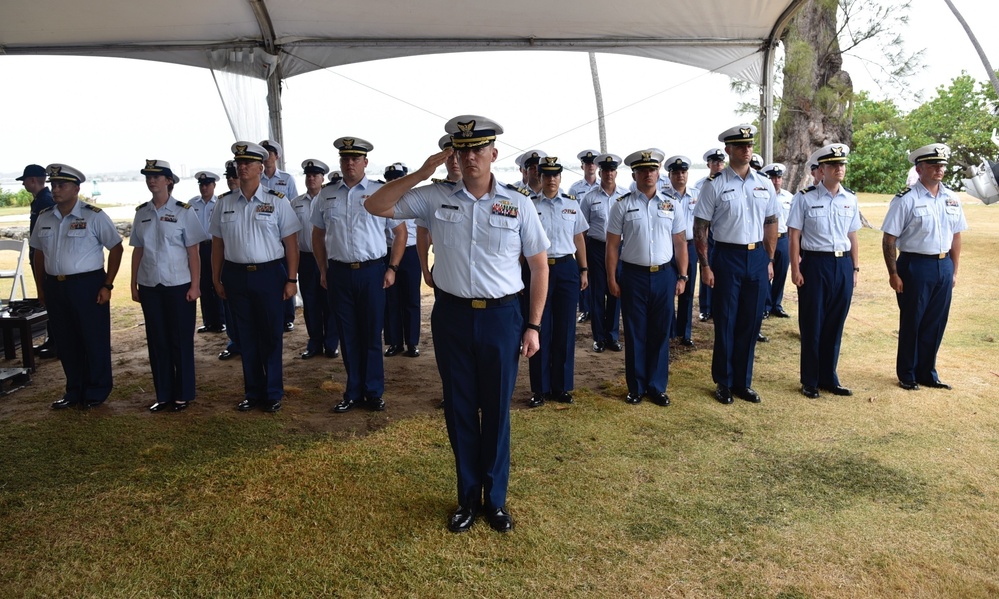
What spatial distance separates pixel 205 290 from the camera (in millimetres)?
7273

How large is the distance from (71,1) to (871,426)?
6824 mm

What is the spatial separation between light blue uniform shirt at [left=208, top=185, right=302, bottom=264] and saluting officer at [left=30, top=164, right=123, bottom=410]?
0.89 meters

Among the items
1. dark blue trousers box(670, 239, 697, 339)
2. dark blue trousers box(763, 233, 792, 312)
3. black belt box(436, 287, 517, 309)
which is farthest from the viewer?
dark blue trousers box(763, 233, 792, 312)

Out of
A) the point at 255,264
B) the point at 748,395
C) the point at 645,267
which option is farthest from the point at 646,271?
the point at 255,264

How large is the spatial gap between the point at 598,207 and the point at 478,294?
3940mm

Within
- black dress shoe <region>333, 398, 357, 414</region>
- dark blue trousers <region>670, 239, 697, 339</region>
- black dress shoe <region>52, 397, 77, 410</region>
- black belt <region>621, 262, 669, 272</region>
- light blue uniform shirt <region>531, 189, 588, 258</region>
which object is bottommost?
black dress shoe <region>333, 398, 357, 414</region>

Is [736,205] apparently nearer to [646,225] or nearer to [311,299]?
[646,225]

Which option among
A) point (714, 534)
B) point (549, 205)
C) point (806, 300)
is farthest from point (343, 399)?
point (806, 300)

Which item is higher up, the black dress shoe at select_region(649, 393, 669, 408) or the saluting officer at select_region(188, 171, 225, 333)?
the saluting officer at select_region(188, 171, 225, 333)

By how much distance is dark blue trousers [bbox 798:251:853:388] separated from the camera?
4719mm

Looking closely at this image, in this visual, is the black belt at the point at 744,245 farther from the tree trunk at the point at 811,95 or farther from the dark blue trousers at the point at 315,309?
the tree trunk at the point at 811,95

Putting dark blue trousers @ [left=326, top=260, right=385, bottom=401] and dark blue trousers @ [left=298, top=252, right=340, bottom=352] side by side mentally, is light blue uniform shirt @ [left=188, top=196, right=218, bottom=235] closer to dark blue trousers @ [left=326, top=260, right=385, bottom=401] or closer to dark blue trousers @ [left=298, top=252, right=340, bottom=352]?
dark blue trousers @ [left=298, top=252, right=340, bottom=352]

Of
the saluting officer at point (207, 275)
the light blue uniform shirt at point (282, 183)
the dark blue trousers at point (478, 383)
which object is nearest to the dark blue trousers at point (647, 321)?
the dark blue trousers at point (478, 383)

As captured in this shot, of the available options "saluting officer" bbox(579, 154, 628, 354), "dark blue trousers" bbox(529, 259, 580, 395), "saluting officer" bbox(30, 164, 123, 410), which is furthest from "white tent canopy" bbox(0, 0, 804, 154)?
"dark blue trousers" bbox(529, 259, 580, 395)
